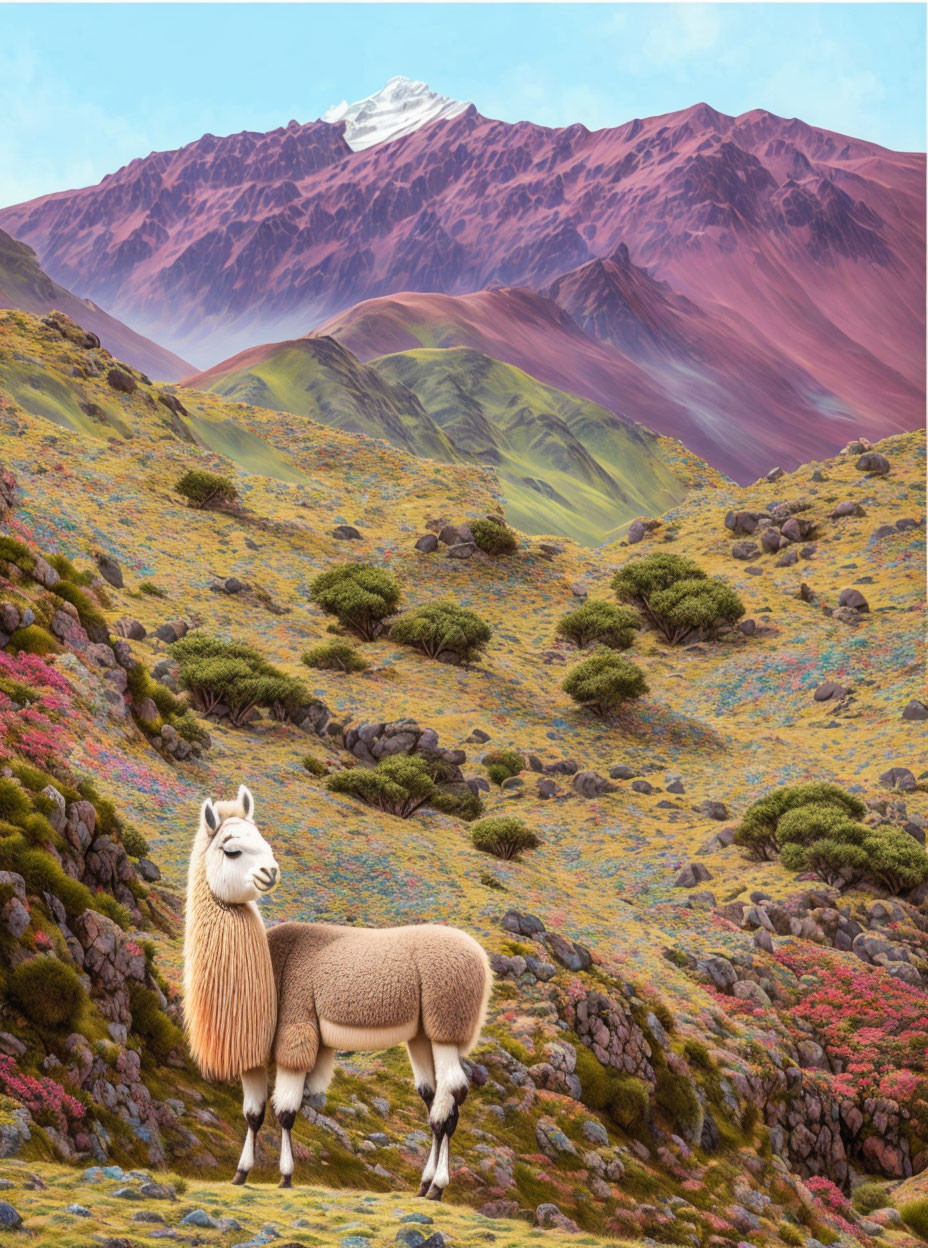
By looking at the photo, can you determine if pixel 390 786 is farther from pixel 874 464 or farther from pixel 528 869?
pixel 874 464

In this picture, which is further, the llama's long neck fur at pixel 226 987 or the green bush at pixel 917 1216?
the green bush at pixel 917 1216

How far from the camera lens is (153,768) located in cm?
2705

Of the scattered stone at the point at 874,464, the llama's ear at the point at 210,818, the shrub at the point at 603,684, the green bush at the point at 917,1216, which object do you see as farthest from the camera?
the scattered stone at the point at 874,464

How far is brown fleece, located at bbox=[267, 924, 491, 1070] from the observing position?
1080 centimetres

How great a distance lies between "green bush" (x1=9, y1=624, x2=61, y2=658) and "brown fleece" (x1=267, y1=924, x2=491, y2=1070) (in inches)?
553

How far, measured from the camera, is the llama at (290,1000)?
10625mm

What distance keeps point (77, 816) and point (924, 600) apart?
2287 inches

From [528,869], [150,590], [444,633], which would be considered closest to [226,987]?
[528,869]

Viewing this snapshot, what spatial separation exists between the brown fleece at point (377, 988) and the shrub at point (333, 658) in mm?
39480

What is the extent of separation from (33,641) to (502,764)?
24576 millimetres

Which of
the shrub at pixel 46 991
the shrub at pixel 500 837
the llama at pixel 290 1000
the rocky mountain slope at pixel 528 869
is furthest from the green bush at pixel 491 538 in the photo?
the llama at pixel 290 1000

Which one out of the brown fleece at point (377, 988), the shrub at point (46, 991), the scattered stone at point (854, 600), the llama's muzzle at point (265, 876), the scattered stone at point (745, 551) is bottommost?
the shrub at point (46, 991)

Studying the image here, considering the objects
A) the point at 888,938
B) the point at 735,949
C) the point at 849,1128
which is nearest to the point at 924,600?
the point at 888,938

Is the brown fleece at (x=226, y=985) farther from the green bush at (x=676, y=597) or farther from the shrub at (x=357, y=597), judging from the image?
the green bush at (x=676, y=597)
